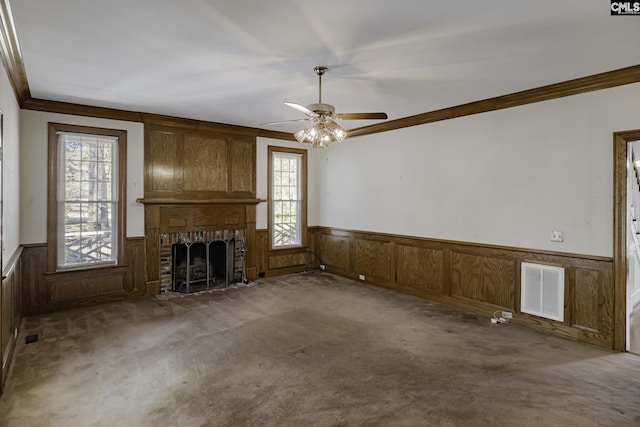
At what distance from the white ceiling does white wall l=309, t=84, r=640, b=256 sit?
0.44 m

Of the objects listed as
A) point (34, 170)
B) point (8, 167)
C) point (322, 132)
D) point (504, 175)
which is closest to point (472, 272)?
point (504, 175)

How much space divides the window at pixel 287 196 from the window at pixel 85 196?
2.54m

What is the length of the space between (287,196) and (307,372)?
14.1 feet

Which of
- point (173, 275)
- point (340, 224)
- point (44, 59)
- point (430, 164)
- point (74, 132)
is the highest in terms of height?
point (44, 59)

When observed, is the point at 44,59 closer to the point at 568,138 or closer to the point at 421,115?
the point at 421,115

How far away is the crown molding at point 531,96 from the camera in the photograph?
137 inches

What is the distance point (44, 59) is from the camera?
3309 millimetres

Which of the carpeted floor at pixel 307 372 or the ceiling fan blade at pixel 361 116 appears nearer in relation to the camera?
the carpeted floor at pixel 307 372

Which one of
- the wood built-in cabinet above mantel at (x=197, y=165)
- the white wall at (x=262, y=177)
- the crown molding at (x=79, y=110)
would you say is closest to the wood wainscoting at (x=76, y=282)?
the wood built-in cabinet above mantel at (x=197, y=165)

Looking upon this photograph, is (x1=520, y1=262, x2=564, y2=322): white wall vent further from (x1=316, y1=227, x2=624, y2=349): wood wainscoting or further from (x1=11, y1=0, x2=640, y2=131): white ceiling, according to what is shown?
(x1=11, y1=0, x2=640, y2=131): white ceiling

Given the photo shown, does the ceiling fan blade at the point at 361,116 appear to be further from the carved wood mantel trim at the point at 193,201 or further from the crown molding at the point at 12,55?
the carved wood mantel trim at the point at 193,201

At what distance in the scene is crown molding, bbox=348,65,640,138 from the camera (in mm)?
3471

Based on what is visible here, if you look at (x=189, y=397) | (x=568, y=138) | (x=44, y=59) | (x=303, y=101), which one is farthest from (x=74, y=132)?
(x=568, y=138)

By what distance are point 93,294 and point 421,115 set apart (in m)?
5.33
